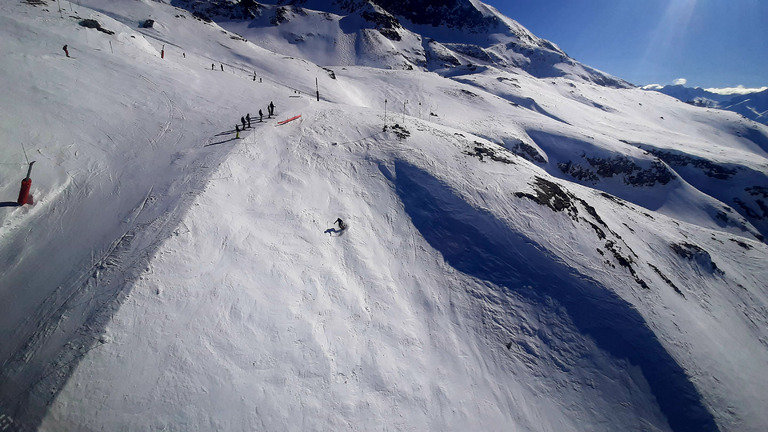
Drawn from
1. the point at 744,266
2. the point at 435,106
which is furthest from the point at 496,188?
the point at 435,106

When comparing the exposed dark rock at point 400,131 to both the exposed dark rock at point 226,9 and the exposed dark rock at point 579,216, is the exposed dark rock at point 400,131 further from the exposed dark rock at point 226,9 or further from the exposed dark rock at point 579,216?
the exposed dark rock at point 226,9

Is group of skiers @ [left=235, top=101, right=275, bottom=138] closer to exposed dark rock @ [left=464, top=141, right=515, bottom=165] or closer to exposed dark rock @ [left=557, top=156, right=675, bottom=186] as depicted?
exposed dark rock @ [left=464, top=141, right=515, bottom=165]

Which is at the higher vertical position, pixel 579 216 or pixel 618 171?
pixel 618 171

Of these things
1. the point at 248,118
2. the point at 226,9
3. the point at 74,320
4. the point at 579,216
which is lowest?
the point at 74,320

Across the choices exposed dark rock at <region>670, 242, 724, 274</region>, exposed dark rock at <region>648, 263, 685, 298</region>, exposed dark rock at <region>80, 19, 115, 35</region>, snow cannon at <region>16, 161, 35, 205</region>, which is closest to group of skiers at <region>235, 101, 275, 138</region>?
snow cannon at <region>16, 161, 35, 205</region>

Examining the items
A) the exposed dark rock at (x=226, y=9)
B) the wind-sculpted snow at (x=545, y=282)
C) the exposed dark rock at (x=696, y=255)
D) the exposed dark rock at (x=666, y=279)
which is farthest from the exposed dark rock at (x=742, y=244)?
Answer: the exposed dark rock at (x=226, y=9)

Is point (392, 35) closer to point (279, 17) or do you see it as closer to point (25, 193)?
point (279, 17)

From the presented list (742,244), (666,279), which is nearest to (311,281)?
(666,279)
